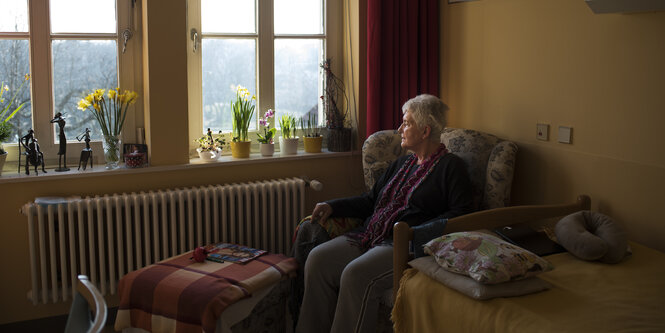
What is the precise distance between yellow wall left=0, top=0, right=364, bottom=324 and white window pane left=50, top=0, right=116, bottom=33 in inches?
7.9

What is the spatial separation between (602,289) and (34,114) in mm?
2699

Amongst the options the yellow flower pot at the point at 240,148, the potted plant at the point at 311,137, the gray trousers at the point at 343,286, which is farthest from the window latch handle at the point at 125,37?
the gray trousers at the point at 343,286

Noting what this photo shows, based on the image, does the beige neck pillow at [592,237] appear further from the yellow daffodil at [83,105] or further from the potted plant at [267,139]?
the yellow daffodil at [83,105]

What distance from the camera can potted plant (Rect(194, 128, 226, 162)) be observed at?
337cm

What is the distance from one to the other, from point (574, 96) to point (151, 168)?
2.09 meters

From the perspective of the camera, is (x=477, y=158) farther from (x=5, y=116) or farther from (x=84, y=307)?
(x=5, y=116)

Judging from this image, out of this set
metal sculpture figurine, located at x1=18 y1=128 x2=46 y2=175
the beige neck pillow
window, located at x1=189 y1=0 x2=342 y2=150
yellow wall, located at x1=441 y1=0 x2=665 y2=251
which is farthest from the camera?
window, located at x1=189 y1=0 x2=342 y2=150

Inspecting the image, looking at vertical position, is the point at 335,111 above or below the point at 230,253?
above

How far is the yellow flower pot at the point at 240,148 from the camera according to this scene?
11.3ft

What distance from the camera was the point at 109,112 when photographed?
10.5 feet

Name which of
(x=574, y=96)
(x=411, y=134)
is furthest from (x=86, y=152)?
(x=574, y=96)

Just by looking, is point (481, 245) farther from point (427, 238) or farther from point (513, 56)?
point (513, 56)

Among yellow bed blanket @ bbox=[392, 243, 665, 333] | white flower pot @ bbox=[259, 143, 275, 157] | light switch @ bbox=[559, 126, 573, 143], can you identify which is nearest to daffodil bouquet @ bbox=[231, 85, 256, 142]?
white flower pot @ bbox=[259, 143, 275, 157]

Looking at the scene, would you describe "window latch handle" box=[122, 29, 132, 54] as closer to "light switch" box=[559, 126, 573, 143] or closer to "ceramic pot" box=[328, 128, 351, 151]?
"ceramic pot" box=[328, 128, 351, 151]
